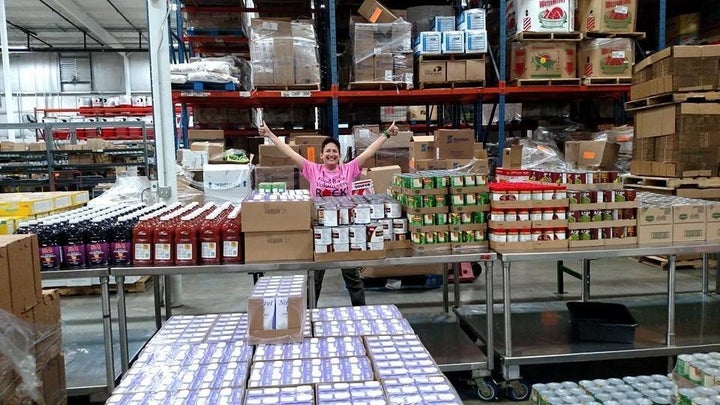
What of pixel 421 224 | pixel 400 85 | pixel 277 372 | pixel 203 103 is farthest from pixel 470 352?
pixel 203 103

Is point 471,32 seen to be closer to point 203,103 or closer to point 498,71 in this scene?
point 498,71

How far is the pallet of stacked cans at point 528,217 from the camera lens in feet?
11.5

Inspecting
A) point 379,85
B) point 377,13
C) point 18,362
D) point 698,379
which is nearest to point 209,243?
point 18,362

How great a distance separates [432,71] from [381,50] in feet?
2.33

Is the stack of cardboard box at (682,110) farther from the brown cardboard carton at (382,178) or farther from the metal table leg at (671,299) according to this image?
the brown cardboard carton at (382,178)

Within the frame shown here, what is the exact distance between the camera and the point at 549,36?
6.78m

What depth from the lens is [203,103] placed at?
25.2 ft

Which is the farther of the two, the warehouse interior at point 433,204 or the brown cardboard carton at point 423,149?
the brown cardboard carton at point 423,149

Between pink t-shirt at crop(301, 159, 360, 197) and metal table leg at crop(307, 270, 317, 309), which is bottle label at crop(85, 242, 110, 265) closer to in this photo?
metal table leg at crop(307, 270, 317, 309)

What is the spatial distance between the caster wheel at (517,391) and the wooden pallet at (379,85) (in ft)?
14.1

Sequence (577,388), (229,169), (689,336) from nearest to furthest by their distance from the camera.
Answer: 1. (577,388)
2. (689,336)
3. (229,169)

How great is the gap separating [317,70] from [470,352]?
14.1 ft

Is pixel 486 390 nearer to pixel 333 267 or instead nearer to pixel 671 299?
pixel 333 267

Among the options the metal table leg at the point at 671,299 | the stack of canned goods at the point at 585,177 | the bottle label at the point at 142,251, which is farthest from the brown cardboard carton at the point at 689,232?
the bottle label at the point at 142,251
